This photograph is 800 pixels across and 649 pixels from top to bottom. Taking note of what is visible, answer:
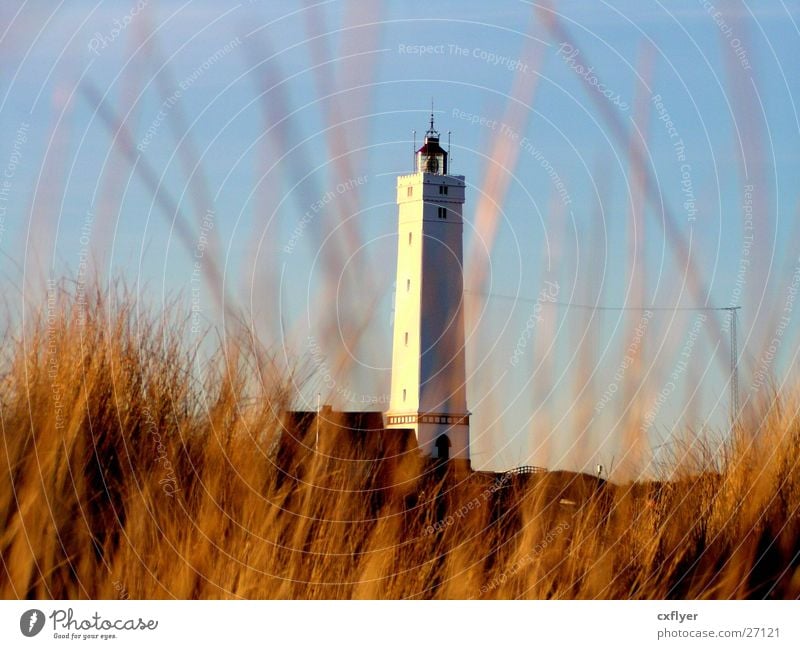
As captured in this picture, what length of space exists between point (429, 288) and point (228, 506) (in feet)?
88.7

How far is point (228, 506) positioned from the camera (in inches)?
147

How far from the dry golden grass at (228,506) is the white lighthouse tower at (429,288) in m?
22.9

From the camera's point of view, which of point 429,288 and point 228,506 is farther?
point 429,288

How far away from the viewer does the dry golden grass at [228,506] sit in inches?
142

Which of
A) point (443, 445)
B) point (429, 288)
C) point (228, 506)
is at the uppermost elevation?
point (429, 288)

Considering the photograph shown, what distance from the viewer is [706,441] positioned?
16.2 feet

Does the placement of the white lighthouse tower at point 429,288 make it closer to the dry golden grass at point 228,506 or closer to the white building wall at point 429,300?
the white building wall at point 429,300

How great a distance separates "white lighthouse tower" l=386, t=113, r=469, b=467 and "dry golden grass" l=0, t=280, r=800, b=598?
22.9 meters

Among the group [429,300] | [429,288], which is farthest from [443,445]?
[429,288]

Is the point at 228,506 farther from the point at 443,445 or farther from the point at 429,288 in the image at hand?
the point at 429,288
